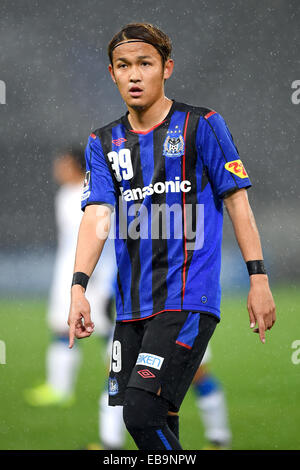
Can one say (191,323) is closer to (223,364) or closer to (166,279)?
(166,279)

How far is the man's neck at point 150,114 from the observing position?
3.03 meters

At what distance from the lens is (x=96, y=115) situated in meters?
14.9

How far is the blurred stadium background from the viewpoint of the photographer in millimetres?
13727

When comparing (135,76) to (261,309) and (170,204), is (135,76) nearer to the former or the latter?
(170,204)

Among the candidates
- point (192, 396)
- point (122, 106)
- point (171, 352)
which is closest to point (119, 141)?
point (171, 352)

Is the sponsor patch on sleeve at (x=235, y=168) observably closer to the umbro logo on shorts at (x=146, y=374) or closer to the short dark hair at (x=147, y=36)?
the short dark hair at (x=147, y=36)

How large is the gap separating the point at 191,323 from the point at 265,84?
13942 millimetres

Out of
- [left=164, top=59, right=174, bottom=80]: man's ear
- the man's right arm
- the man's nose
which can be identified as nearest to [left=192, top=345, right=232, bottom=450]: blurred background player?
the man's right arm

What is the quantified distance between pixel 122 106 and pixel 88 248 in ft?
36.1

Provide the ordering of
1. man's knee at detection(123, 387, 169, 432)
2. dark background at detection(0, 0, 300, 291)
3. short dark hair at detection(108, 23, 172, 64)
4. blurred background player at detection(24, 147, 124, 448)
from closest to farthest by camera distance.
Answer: man's knee at detection(123, 387, 169, 432)
short dark hair at detection(108, 23, 172, 64)
blurred background player at detection(24, 147, 124, 448)
dark background at detection(0, 0, 300, 291)

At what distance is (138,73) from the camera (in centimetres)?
294

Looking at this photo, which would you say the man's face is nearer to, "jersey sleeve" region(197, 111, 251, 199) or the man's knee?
"jersey sleeve" region(197, 111, 251, 199)
